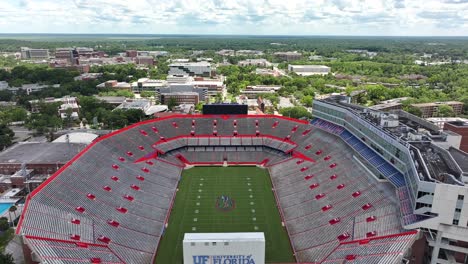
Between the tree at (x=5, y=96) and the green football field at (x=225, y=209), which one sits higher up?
the tree at (x=5, y=96)

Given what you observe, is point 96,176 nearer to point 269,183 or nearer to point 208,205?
point 208,205

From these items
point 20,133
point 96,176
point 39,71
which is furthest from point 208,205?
point 39,71

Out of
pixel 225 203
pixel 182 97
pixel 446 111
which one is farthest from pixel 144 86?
pixel 446 111

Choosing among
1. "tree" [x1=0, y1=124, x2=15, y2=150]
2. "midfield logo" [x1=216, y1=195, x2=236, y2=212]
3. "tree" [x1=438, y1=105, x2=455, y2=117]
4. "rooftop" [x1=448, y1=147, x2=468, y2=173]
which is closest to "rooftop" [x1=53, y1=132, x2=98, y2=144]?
"tree" [x1=0, y1=124, x2=15, y2=150]

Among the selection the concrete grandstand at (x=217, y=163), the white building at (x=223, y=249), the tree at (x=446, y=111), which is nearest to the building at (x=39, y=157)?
the concrete grandstand at (x=217, y=163)

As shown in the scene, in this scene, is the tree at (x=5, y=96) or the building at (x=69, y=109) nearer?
the building at (x=69, y=109)

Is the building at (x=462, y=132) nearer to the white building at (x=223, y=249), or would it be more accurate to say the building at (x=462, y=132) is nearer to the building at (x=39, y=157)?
the white building at (x=223, y=249)
